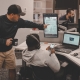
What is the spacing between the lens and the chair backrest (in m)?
2.47

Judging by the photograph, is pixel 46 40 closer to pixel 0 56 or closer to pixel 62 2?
pixel 0 56

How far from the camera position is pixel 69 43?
140 inches

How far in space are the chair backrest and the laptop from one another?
0.81 meters

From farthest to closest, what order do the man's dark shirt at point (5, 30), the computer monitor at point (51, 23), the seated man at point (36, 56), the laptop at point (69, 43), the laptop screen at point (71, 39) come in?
the computer monitor at point (51, 23) < the laptop screen at point (71, 39) < the laptop at point (69, 43) < the man's dark shirt at point (5, 30) < the seated man at point (36, 56)

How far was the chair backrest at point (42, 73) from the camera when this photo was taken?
2.47 meters

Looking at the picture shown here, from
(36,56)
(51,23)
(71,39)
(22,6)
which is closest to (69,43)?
(71,39)

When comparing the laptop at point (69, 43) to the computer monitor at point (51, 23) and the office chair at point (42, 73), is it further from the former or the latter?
the office chair at point (42, 73)

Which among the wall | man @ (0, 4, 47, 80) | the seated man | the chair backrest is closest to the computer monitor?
man @ (0, 4, 47, 80)

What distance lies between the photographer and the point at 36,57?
8.14 ft

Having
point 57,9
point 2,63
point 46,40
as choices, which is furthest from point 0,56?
point 57,9

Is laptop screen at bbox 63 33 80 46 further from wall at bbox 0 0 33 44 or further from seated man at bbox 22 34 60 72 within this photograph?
wall at bbox 0 0 33 44

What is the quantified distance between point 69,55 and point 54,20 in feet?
3.02

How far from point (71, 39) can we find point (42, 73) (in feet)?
4.07

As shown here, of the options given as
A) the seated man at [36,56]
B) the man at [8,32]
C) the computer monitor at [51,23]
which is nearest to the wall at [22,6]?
the computer monitor at [51,23]
